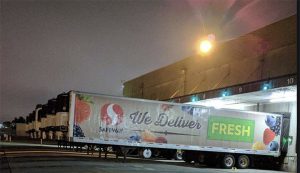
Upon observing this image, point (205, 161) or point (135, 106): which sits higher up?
point (135, 106)

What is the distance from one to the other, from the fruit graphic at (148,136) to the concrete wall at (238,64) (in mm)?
8578

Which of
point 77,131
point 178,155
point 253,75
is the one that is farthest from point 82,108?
point 253,75

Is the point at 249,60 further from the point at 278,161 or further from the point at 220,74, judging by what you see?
the point at 278,161

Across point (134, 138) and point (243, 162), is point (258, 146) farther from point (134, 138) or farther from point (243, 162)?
point (134, 138)

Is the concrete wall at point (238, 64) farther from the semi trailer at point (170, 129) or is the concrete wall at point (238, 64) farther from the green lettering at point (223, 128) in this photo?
the green lettering at point (223, 128)

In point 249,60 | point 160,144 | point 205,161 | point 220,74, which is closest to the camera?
point 160,144

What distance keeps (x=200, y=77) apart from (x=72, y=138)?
1860cm

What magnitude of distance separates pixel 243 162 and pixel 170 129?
17.0 feet

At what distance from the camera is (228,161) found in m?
29.0

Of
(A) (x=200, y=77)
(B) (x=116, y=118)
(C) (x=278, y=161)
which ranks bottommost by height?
(C) (x=278, y=161)

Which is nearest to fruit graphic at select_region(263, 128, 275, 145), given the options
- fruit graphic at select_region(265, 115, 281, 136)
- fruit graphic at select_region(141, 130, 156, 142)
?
fruit graphic at select_region(265, 115, 281, 136)

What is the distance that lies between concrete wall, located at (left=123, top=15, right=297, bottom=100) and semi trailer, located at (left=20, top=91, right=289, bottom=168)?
3.70 metres

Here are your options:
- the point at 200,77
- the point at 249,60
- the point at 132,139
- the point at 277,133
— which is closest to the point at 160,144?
the point at 132,139

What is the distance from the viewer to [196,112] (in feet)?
92.6
